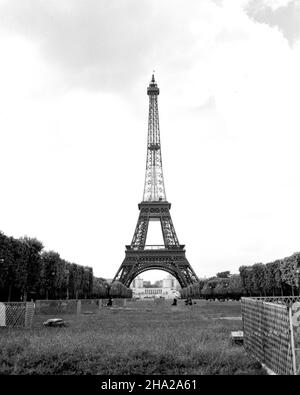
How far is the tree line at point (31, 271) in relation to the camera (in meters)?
39.9

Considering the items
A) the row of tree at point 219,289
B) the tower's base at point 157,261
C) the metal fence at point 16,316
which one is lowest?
the metal fence at point 16,316

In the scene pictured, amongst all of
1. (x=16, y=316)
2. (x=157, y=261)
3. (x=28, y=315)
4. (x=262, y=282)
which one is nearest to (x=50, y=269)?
(x=16, y=316)

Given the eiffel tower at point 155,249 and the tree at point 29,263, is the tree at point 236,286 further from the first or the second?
the tree at point 29,263

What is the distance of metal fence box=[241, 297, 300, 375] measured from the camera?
7262 millimetres

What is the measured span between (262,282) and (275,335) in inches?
2186

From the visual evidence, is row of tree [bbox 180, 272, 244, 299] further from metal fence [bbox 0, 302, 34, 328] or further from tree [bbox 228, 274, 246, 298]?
metal fence [bbox 0, 302, 34, 328]

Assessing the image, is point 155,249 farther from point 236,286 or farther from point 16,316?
point 16,316

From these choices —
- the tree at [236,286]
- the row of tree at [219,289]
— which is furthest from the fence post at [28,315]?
the row of tree at [219,289]

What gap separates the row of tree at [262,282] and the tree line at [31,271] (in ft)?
89.9

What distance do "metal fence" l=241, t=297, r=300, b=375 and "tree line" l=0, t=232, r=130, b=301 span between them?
1260 inches
